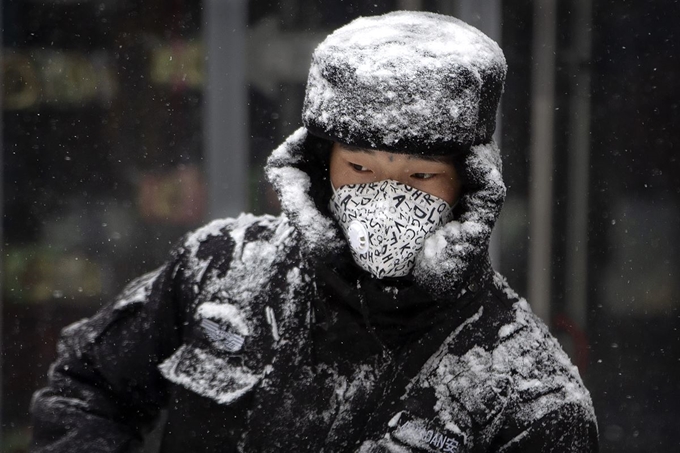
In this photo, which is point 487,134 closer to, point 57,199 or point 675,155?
point 675,155

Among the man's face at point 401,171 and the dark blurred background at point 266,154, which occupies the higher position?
the man's face at point 401,171

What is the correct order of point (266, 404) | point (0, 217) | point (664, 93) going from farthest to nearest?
point (0, 217), point (664, 93), point (266, 404)

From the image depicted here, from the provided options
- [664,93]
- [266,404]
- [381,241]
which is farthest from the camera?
[664,93]

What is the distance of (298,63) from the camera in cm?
A: 438

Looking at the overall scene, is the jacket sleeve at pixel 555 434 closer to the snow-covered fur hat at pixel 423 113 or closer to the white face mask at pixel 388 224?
the snow-covered fur hat at pixel 423 113

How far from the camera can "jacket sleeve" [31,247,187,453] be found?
95.2 inches

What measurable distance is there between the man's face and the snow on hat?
0.08m

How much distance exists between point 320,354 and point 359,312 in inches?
5.9

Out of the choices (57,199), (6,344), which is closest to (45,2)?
(57,199)

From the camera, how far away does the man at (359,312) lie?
6.70 ft

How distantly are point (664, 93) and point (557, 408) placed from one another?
2539mm

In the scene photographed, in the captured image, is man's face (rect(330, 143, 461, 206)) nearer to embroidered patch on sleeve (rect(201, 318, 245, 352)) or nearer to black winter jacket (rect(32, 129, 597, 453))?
black winter jacket (rect(32, 129, 597, 453))

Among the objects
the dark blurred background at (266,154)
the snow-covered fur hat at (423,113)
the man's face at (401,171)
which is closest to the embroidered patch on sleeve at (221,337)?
the snow-covered fur hat at (423,113)

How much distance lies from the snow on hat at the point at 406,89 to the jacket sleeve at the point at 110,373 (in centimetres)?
69
